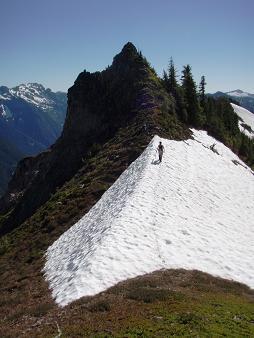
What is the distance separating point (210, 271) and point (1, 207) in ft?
226

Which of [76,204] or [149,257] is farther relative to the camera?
[76,204]

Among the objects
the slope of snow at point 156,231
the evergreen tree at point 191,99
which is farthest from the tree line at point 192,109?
the slope of snow at point 156,231

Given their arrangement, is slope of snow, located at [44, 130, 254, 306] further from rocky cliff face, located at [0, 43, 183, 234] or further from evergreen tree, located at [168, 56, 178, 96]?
evergreen tree, located at [168, 56, 178, 96]

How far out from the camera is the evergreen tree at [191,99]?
75312 mm

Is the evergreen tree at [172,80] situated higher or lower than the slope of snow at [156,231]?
higher

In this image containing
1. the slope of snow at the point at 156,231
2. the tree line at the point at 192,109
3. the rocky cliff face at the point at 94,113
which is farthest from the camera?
the tree line at the point at 192,109

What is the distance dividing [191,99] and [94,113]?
63.3 feet

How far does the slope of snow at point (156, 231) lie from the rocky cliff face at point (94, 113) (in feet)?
52.2

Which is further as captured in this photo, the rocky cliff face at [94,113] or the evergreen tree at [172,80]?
the evergreen tree at [172,80]

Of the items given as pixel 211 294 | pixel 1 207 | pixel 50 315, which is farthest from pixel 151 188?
pixel 1 207

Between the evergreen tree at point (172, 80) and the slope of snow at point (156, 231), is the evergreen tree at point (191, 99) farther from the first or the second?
the slope of snow at point (156, 231)

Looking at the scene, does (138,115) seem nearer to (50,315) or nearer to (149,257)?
(149,257)

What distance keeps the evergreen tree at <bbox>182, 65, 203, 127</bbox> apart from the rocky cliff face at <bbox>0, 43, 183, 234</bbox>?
6.78m

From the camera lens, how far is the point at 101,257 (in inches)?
883
